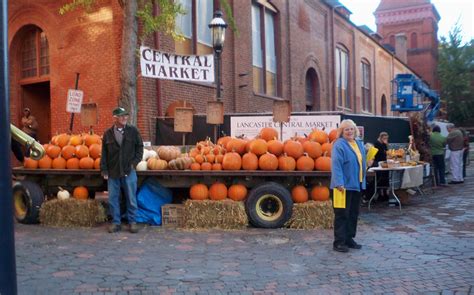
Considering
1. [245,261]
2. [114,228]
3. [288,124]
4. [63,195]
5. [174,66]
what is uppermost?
[174,66]

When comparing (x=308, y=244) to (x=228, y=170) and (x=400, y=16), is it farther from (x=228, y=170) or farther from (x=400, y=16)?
(x=400, y=16)

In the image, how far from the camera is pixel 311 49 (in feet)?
78.2

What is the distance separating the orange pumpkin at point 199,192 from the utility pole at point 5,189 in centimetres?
504

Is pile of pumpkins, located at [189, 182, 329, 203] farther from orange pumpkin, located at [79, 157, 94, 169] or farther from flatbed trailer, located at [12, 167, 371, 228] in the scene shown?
orange pumpkin, located at [79, 157, 94, 169]

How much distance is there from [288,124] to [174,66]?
3.55 metres

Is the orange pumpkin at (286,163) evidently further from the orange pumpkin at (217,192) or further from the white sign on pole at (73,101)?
the white sign on pole at (73,101)

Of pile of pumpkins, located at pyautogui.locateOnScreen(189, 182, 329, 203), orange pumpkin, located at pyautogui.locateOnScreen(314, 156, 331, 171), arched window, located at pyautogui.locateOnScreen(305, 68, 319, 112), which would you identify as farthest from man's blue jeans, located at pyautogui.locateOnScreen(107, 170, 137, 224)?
arched window, located at pyautogui.locateOnScreen(305, 68, 319, 112)

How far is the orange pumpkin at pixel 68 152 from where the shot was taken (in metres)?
8.66

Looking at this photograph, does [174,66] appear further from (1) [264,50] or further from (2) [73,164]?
(1) [264,50]

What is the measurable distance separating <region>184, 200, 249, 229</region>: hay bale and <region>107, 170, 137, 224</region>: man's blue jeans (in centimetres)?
86

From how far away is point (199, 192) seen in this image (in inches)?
320

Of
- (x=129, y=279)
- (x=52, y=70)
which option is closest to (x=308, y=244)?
(x=129, y=279)

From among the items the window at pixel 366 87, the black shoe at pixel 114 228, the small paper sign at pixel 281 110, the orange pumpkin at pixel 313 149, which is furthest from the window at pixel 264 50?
the window at pixel 366 87

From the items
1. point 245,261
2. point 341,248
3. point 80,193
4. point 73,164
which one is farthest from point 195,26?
point 245,261
